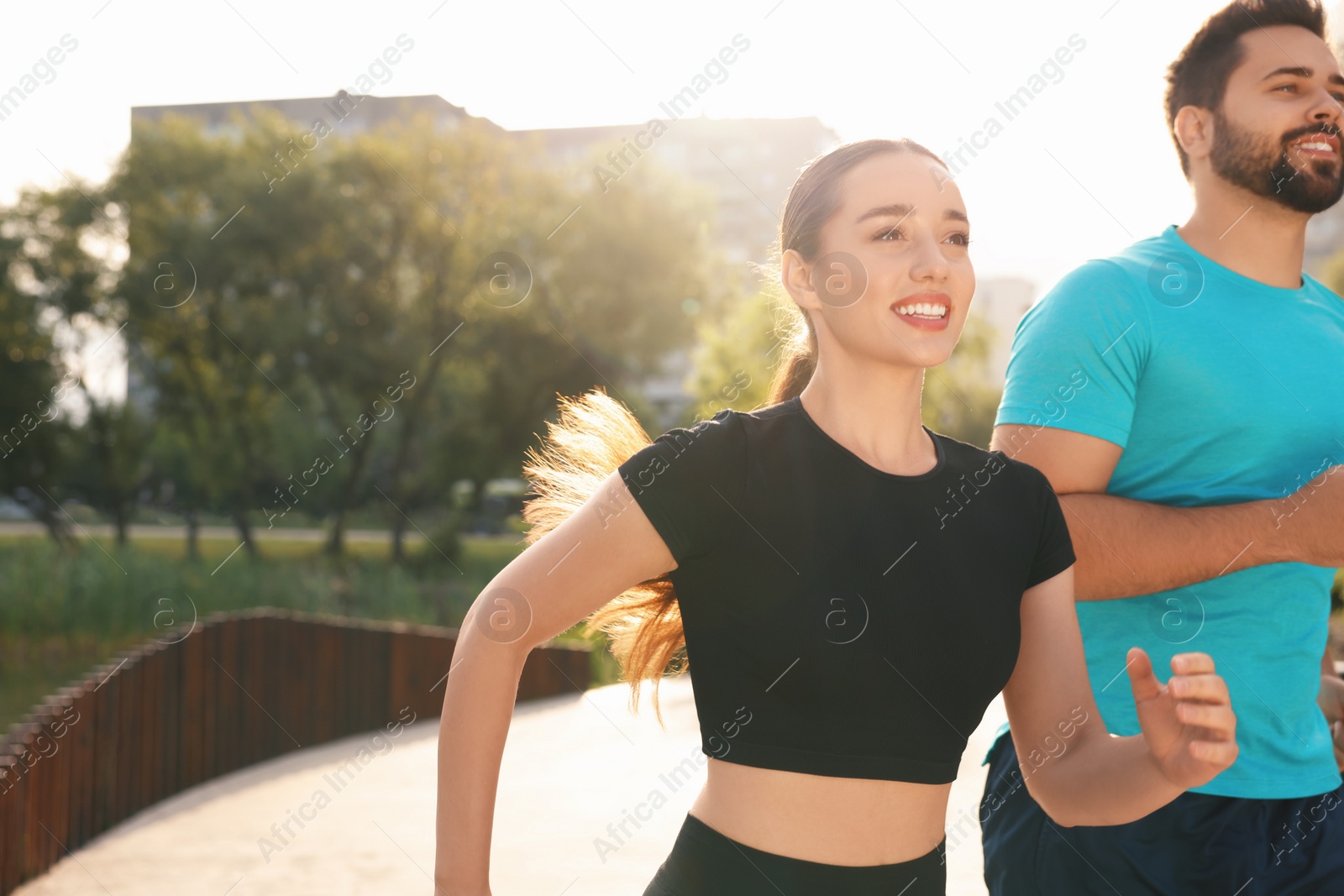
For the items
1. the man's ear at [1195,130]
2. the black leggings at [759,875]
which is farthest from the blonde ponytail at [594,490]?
the man's ear at [1195,130]

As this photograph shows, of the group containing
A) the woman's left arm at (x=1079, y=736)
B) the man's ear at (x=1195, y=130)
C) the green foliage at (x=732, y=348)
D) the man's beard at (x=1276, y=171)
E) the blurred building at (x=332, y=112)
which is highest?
the blurred building at (x=332, y=112)

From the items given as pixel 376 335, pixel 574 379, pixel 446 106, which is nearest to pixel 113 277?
pixel 376 335

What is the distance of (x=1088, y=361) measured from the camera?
2.27 m

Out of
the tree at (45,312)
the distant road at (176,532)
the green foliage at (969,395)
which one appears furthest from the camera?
the green foliage at (969,395)

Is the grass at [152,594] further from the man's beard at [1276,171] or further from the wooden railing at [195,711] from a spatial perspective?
the man's beard at [1276,171]

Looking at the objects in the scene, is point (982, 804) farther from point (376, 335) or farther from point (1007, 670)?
point (376, 335)

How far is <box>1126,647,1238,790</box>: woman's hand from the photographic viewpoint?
5.22 feet

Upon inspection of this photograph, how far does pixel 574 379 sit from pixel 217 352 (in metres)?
7.81

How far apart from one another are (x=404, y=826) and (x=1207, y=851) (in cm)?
504

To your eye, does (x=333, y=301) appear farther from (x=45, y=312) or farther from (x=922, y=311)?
(x=922, y=311)

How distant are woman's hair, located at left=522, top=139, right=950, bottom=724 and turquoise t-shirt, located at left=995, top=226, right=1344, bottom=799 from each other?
1.57 feet

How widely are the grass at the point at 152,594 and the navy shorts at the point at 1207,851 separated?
1050cm

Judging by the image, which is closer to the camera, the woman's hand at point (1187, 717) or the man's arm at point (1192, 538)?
the woman's hand at point (1187, 717)

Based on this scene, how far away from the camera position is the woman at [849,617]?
175cm
